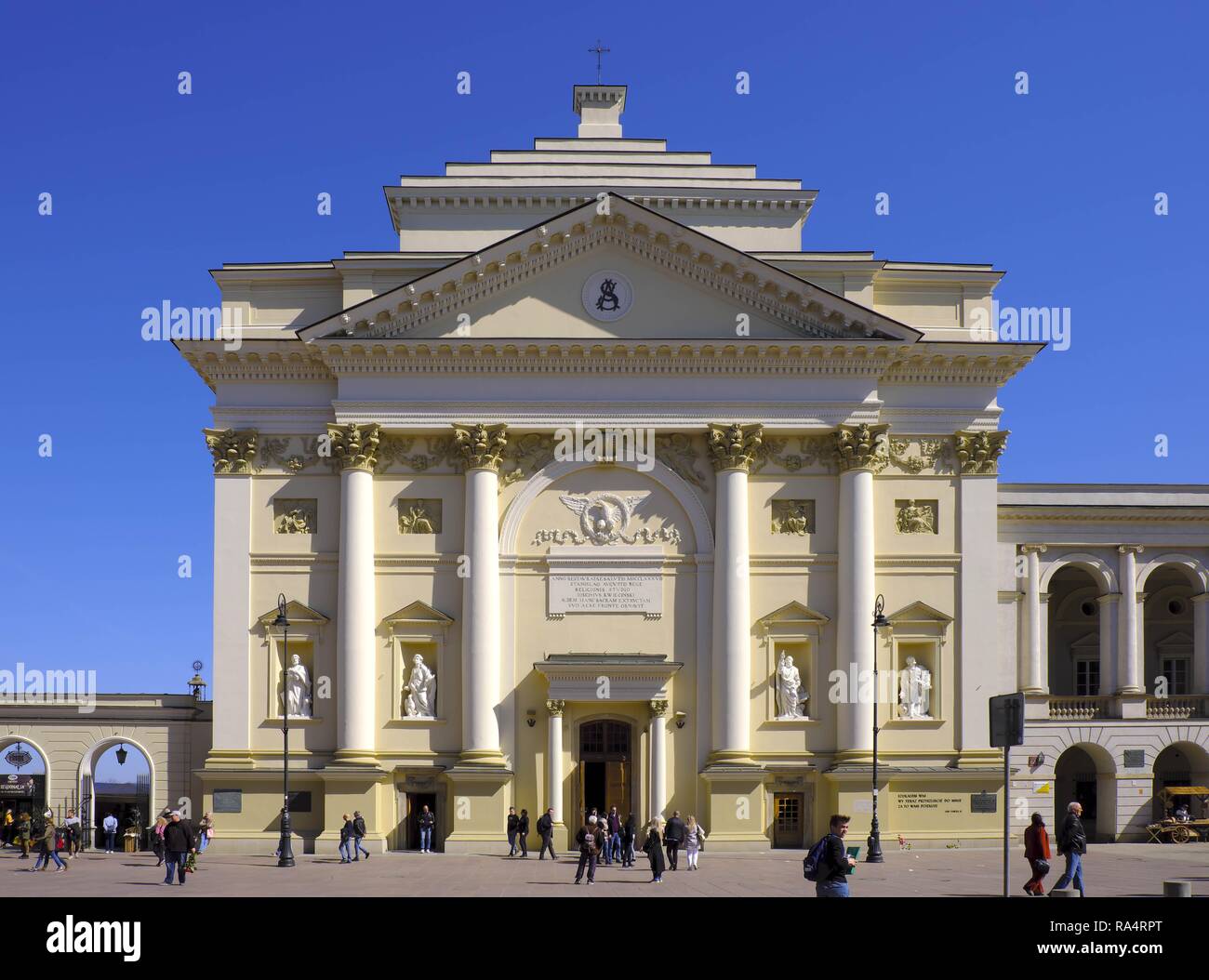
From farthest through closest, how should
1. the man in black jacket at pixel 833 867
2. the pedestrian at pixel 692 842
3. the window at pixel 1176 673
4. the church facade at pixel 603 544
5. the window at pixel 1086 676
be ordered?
1. the window at pixel 1086 676
2. the window at pixel 1176 673
3. the church facade at pixel 603 544
4. the pedestrian at pixel 692 842
5. the man in black jacket at pixel 833 867

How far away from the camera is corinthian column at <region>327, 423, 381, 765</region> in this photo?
4609cm

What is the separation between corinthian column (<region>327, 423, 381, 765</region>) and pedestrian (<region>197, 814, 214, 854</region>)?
13.9 ft

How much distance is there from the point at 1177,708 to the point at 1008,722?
35039 mm

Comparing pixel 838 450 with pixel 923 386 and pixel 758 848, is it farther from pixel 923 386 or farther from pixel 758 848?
pixel 758 848

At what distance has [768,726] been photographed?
154ft

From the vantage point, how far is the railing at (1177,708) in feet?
176

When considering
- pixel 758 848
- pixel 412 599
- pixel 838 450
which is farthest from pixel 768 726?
pixel 412 599

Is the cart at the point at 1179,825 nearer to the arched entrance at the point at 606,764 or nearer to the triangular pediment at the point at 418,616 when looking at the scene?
the arched entrance at the point at 606,764

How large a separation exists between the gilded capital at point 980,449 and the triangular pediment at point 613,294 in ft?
12.8

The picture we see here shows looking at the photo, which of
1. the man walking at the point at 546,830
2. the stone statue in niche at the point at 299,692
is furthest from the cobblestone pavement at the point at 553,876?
the stone statue in niche at the point at 299,692

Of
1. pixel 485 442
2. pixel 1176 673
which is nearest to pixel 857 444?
pixel 485 442

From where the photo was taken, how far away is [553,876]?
37719mm

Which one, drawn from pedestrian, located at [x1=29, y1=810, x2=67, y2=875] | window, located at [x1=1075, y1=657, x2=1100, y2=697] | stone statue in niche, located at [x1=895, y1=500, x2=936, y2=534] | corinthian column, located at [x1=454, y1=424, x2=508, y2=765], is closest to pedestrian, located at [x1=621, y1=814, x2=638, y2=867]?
corinthian column, located at [x1=454, y1=424, x2=508, y2=765]
